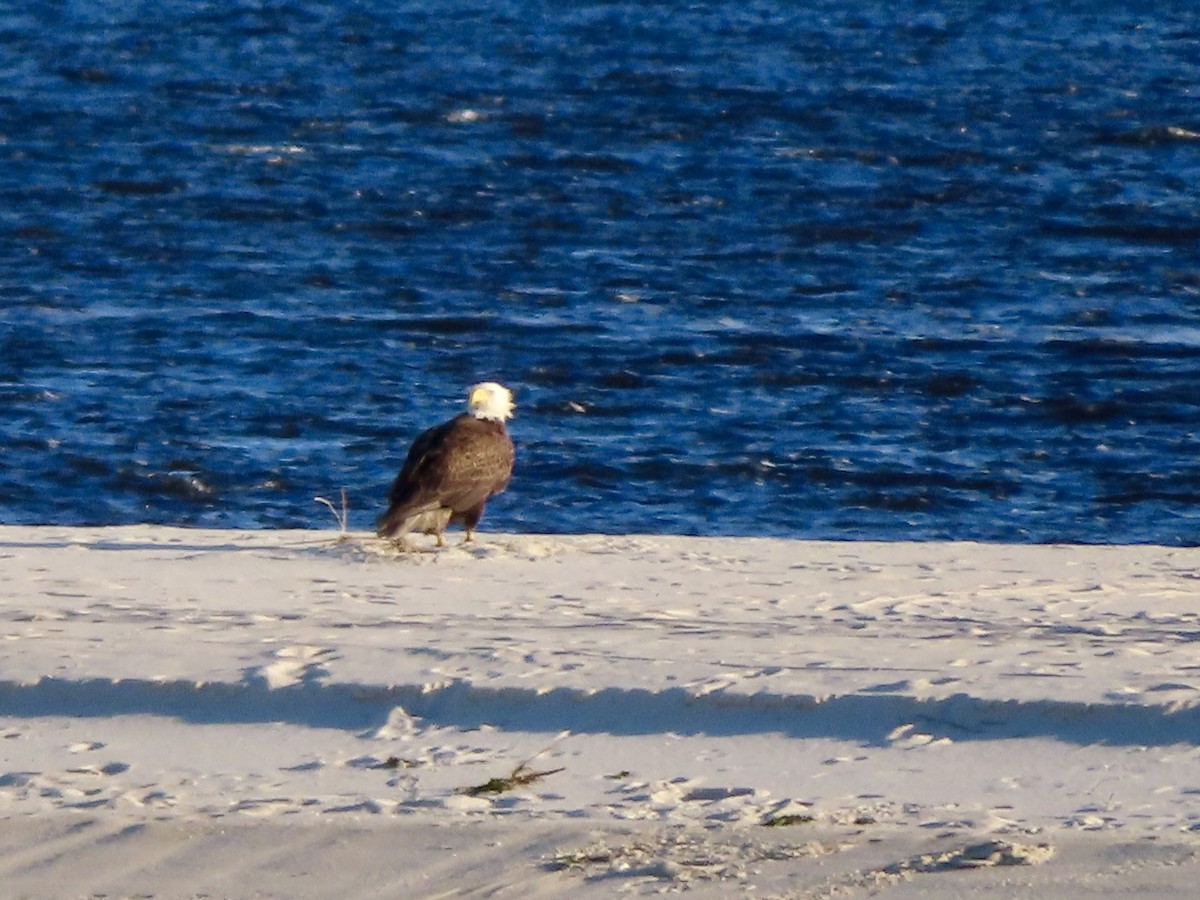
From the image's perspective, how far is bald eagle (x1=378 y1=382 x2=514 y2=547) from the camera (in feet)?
27.1

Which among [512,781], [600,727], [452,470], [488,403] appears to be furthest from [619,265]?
[512,781]

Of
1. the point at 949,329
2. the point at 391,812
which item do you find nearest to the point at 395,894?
the point at 391,812

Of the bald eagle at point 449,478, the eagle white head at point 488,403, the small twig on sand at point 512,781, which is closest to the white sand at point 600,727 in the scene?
the small twig on sand at point 512,781

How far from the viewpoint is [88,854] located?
16.1ft

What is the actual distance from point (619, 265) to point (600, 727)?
12226 mm

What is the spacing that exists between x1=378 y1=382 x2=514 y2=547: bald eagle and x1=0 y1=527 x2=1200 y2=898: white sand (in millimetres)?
516

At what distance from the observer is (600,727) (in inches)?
227

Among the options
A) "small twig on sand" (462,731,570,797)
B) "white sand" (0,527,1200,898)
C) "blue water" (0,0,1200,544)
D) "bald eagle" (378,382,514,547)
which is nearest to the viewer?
"white sand" (0,527,1200,898)

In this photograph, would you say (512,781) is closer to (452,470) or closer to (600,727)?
(600,727)

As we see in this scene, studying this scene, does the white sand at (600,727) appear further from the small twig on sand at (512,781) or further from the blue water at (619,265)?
the blue water at (619,265)

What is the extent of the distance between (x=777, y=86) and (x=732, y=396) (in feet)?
44.4

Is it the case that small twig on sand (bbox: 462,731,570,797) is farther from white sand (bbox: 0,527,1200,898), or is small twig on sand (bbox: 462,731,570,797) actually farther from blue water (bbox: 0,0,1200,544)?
blue water (bbox: 0,0,1200,544)

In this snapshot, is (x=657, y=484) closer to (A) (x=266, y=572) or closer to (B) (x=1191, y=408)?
(B) (x=1191, y=408)

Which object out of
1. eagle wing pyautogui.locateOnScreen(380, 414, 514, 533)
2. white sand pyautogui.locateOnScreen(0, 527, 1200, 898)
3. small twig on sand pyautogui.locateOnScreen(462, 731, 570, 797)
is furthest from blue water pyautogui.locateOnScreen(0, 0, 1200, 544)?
small twig on sand pyautogui.locateOnScreen(462, 731, 570, 797)
